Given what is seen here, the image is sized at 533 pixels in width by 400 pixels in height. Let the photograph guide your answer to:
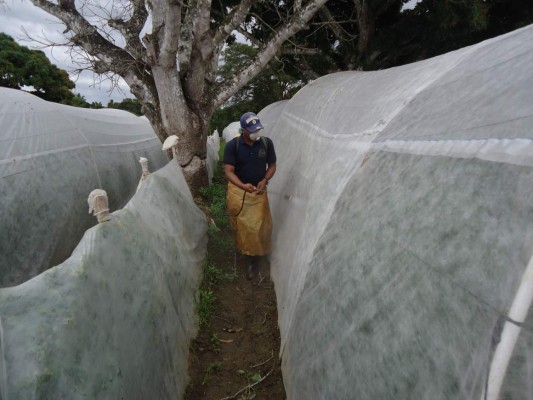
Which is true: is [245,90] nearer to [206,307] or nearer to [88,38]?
[88,38]

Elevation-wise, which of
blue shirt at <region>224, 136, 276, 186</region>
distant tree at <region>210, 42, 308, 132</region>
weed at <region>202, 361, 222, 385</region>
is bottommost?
weed at <region>202, 361, 222, 385</region>

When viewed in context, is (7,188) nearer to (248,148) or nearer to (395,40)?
(248,148)

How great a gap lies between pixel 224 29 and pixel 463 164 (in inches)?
190

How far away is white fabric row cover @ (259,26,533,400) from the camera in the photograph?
0.91m

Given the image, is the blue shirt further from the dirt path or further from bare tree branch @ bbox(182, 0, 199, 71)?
bare tree branch @ bbox(182, 0, 199, 71)

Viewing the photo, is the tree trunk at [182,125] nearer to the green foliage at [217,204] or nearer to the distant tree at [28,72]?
the green foliage at [217,204]

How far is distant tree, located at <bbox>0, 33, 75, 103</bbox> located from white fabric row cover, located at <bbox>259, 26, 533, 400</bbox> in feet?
74.2

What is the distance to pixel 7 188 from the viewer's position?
3420 mm

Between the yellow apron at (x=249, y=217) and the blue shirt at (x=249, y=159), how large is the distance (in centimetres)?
19

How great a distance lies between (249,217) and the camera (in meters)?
3.62

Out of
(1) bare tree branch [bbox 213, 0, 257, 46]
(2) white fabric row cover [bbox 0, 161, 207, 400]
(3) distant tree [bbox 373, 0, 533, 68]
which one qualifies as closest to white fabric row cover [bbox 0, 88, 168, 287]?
(2) white fabric row cover [bbox 0, 161, 207, 400]

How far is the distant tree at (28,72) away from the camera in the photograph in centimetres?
1812

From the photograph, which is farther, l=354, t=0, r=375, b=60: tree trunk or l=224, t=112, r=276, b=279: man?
l=354, t=0, r=375, b=60: tree trunk

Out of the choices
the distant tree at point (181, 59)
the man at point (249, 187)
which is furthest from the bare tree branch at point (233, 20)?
the man at point (249, 187)
